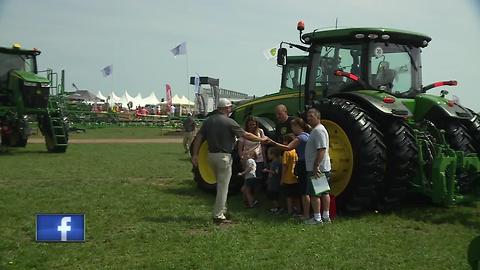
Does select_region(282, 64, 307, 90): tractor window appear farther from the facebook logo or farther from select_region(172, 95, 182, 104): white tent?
select_region(172, 95, 182, 104): white tent

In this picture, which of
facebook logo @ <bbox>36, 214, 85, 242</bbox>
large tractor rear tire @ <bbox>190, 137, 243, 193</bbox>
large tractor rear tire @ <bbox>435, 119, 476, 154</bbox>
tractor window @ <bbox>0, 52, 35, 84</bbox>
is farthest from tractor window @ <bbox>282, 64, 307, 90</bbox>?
tractor window @ <bbox>0, 52, 35, 84</bbox>

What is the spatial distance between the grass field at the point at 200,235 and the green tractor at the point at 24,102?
7.56 m

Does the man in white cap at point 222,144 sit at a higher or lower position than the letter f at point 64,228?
higher

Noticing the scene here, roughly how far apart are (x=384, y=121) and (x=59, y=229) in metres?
4.21

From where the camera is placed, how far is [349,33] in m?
7.82

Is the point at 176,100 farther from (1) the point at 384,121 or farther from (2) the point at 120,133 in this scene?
(1) the point at 384,121

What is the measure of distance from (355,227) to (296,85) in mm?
4496

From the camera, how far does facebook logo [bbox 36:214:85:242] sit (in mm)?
5539

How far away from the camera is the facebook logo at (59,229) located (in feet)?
18.2

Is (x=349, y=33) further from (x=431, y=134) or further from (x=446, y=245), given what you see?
(x=446, y=245)

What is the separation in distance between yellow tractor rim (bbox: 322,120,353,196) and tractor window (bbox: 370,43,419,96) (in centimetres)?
113

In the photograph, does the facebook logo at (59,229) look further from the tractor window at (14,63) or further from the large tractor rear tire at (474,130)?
the tractor window at (14,63)

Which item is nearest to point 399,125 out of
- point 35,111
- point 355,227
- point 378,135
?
point 378,135

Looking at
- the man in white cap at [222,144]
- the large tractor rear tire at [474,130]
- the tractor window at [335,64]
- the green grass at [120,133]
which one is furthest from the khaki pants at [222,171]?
the green grass at [120,133]
